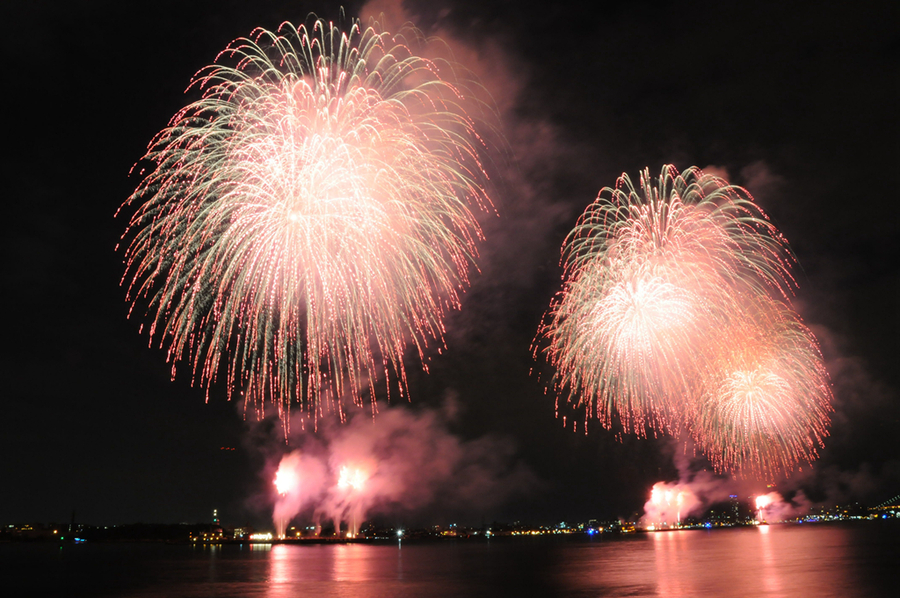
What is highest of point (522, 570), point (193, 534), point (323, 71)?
point (323, 71)

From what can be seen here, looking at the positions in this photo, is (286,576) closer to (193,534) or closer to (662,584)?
(662,584)

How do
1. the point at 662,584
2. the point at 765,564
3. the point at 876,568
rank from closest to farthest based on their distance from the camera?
the point at 662,584 < the point at 876,568 < the point at 765,564

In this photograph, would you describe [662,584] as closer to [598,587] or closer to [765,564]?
[598,587]

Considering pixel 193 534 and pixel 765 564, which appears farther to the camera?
pixel 193 534

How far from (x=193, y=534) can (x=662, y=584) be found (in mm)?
191378

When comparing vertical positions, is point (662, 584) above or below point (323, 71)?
below

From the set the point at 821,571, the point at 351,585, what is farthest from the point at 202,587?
the point at 821,571

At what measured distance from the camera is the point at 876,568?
46062 millimetres

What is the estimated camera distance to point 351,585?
42.8m

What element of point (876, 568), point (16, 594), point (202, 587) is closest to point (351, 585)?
point (202, 587)

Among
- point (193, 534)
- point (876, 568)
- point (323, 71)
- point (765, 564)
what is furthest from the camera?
point (193, 534)

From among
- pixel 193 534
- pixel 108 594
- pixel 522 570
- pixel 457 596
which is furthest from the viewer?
pixel 193 534

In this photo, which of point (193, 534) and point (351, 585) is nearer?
point (351, 585)

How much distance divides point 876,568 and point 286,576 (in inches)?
1750
